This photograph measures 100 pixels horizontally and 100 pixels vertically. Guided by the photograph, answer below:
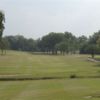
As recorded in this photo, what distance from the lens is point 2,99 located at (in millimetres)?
22859

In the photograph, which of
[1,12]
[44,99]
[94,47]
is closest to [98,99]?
[44,99]

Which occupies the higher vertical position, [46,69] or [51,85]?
[51,85]

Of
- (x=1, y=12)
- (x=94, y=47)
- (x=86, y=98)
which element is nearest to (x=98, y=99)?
(x=86, y=98)

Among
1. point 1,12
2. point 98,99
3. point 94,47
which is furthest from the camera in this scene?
point 94,47

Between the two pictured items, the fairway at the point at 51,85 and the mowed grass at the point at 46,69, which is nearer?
the fairway at the point at 51,85

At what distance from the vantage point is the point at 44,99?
74.7ft

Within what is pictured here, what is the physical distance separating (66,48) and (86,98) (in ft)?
567

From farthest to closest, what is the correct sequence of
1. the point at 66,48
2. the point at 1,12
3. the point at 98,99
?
the point at 66,48 < the point at 1,12 < the point at 98,99

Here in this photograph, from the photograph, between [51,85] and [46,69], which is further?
[46,69]

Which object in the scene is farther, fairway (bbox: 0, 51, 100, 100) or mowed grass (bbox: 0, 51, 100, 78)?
mowed grass (bbox: 0, 51, 100, 78)

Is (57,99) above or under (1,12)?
under

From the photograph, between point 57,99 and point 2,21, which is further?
point 2,21

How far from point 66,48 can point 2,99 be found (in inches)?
6817

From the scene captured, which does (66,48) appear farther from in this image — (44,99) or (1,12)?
(44,99)
